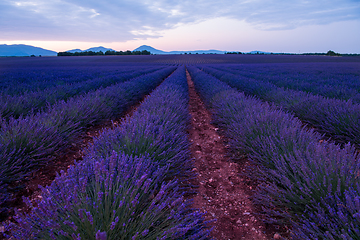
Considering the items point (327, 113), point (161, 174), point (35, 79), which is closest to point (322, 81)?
point (327, 113)

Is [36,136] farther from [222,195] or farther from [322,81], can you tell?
[322,81]

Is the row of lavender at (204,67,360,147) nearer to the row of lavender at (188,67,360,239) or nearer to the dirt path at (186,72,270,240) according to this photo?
the row of lavender at (188,67,360,239)

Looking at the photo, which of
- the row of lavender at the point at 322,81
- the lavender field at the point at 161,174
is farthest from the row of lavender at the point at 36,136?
the row of lavender at the point at 322,81

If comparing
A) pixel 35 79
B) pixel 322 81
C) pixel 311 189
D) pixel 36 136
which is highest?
pixel 35 79

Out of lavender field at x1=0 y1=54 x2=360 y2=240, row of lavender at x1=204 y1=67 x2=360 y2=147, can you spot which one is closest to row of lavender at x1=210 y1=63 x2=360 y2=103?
row of lavender at x1=204 y1=67 x2=360 y2=147

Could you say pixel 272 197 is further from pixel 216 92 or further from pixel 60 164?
pixel 216 92

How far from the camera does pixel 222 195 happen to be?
2186 millimetres

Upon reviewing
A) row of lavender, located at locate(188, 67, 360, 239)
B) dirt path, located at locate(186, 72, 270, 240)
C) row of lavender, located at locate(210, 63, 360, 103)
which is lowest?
dirt path, located at locate(186, 72, 270, 240)

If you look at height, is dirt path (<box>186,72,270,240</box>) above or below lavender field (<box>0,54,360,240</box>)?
below

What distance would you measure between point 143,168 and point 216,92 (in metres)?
4.66

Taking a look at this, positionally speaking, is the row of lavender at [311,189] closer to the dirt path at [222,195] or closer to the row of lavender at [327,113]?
the dirt path at [222,195]

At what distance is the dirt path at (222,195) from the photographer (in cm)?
170

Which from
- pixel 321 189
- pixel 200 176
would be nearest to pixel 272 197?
pixel 321 189

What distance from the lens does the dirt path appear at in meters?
1.70
